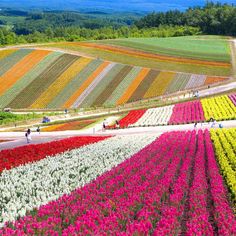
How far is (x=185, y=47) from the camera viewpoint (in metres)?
127

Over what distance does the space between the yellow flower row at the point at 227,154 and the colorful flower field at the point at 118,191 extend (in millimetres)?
111

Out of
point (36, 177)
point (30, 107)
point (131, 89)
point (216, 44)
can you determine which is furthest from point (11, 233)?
point (216, 44)

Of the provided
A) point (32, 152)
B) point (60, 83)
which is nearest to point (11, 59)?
point (60, 83)

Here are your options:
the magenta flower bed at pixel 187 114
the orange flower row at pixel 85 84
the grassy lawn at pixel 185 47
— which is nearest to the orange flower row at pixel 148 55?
the grassy lawn at pixel 185 47

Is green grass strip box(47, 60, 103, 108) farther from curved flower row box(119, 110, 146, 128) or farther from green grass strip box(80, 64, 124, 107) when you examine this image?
curved flower row box(119, 110, 146, 128)

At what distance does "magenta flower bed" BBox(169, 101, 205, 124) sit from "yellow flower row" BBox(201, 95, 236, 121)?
0.86m

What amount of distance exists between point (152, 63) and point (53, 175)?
85.8 metres

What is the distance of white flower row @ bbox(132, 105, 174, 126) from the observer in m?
53.5

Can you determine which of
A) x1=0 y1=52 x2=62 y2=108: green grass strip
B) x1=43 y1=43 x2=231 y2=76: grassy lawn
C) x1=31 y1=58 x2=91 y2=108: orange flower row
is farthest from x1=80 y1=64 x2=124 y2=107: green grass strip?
x1=0 y1=52 x2=62 y2=108: green grass strip

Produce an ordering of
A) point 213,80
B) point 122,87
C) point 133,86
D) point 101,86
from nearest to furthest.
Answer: point 122,87 < point 133,86 < point 101,86 < point 213,80

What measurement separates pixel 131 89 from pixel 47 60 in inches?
1041

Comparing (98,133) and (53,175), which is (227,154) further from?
(98,133)

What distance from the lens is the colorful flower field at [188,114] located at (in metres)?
53.3

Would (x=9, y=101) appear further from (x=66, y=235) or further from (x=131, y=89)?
(x=66, y=235)
